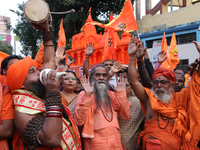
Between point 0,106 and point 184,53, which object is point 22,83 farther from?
point 184,53

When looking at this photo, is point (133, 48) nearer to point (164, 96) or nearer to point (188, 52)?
point (164, 96)

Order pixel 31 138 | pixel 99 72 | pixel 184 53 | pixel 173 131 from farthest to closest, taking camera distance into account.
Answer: pixel 184 53 < pixel 99 72 < pixel 173 131 < pixel 31 138

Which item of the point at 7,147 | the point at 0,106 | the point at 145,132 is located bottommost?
the point at 145,132

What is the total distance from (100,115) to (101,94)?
380 mm

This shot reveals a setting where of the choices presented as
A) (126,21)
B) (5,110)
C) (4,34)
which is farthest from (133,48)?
(4,34)

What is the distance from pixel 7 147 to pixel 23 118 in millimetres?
407

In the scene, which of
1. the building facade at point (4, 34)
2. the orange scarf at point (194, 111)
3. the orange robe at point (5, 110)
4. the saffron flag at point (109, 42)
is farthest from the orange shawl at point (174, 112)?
the building facade at point (4, 34)

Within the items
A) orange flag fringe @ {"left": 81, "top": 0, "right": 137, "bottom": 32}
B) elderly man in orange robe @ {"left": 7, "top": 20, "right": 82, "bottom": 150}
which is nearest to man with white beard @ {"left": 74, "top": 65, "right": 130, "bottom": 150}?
elderly man in orange robe @ {"left": 7, "top": 20, "right": 82, "bottom": 150}

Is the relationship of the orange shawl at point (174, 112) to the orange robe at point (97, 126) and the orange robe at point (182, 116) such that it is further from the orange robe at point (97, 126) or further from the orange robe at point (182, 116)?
the orange robe at point (97, 126)

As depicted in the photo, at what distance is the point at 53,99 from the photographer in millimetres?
1569

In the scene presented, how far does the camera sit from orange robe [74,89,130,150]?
8.00 feet

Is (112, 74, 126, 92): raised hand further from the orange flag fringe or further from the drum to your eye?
the orange flag fringe

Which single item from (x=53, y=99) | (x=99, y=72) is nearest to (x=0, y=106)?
(x=53, y=99)

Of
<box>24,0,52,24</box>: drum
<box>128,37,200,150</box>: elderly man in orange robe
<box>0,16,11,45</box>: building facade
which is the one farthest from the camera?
<box>0,16,11,45</box>: building facade
